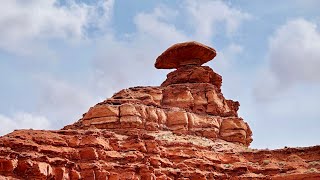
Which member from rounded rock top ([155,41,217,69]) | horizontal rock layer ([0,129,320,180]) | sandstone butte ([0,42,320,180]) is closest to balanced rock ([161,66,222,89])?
sandstone butte ([0,42,320,180])

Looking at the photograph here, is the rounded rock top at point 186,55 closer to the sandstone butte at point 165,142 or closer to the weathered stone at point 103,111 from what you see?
the sandstone butte at point 165,142

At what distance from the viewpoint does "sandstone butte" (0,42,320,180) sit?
1321 inches

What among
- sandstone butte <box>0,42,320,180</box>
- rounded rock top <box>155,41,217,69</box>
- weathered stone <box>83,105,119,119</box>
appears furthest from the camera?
rounded rock top <box>155,41,217,69</box>

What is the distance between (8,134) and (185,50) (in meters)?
19.5

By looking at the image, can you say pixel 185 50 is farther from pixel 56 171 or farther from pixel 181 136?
pixel 56 171

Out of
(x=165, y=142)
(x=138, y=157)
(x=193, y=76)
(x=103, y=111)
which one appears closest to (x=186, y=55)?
(x=193, y=76)

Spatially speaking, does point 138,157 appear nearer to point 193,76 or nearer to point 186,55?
point 193,76

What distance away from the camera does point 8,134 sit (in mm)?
34125

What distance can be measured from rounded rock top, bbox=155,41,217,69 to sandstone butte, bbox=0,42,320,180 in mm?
80

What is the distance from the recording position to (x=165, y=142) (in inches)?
1538

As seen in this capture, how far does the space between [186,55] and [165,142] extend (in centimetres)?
1267

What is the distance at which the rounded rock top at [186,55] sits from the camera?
163ft

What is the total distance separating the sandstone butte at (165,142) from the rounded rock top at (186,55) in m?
0.08

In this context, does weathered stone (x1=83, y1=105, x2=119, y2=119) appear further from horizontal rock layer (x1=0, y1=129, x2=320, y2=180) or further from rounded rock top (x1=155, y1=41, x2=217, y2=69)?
rounded rock top (x1=155, y1=41, x2=217, y2=69)
